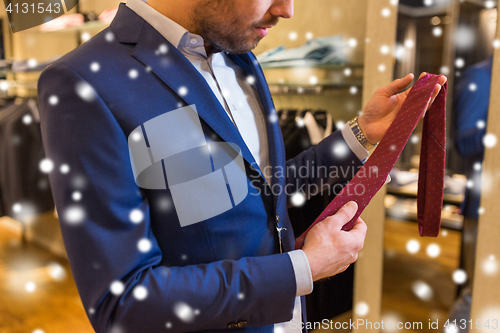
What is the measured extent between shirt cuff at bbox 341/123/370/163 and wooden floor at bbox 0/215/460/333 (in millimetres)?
597

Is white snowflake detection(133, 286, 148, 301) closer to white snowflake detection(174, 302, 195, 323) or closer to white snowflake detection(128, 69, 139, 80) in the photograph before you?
white snowflake detection(174, 302, 195, 323)

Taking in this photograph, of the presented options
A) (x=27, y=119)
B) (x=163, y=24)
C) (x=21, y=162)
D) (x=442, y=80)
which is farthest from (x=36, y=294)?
(x=442, y=80)

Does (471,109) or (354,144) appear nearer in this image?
(354,144)

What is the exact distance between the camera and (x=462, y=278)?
120cm

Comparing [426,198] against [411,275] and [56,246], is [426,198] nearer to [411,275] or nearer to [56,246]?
[411,275]

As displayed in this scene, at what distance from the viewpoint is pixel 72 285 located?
93.7 inches

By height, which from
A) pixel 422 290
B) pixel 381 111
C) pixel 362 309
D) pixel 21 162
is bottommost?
pixel 362 309

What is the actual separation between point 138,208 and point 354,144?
0.53 m

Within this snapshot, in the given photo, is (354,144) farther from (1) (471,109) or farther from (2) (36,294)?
(2) (36,294)

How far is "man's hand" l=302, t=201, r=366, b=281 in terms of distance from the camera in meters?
0.62

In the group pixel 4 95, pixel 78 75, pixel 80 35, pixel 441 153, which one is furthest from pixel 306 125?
pixel 4 95

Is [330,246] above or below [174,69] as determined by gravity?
below

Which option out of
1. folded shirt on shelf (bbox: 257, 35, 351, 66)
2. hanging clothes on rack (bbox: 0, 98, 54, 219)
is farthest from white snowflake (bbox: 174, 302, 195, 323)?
hanging clothes on rack (bbox: 0, 98, 54, 219)

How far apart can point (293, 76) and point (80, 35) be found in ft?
4.98
